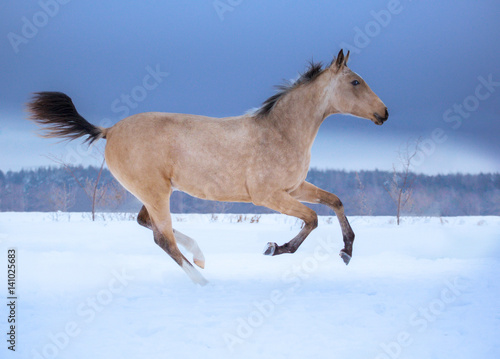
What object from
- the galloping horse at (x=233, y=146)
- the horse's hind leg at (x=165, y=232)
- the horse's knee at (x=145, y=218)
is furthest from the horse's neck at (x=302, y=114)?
the horse's knee at (x=145, y=218)

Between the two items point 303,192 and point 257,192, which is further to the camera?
point 303,192

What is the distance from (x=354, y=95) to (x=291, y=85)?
704 mm

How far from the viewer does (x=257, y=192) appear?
4.12 metres

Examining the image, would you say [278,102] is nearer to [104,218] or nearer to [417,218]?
[104,218]

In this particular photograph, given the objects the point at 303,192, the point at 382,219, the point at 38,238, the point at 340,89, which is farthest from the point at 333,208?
Answer: the point at 382,219

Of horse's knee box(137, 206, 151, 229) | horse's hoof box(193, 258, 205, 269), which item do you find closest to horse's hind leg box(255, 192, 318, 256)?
horse's hoof box(193, 258, 205, 269)

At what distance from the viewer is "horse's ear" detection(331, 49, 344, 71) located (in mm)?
4289

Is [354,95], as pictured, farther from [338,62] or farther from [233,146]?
[233,146]

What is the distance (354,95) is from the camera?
4.35 metres

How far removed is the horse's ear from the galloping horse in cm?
1

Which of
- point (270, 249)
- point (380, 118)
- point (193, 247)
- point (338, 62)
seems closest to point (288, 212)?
point (270, 249)

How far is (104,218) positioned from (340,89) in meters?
8.30

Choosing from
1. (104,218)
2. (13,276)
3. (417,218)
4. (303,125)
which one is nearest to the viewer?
(13,276)

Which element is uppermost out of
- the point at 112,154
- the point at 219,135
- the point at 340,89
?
the point at 340,89
